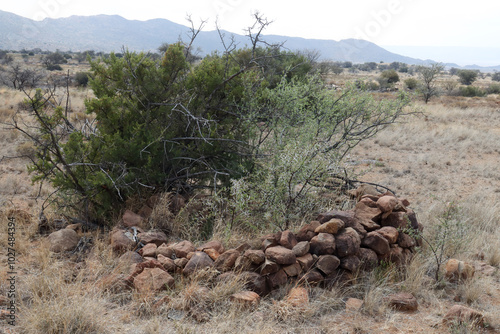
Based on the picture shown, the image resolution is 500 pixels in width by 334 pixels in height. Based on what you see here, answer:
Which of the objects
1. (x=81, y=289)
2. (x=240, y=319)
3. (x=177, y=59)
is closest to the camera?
(x=240, y=319)

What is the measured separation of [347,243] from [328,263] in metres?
0.29

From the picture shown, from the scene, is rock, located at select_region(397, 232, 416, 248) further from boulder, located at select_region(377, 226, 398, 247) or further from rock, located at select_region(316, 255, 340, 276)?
rock, located at select_region(316, 255, 340, 276)

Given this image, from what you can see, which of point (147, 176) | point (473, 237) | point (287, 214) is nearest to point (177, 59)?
point (147, 176)

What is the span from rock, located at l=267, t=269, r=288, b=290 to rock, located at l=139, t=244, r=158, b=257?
1.31m

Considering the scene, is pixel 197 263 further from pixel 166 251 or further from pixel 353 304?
pixel 353 304

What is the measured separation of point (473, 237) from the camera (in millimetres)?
A: 5098

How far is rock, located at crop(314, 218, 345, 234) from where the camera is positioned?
3.99 metres

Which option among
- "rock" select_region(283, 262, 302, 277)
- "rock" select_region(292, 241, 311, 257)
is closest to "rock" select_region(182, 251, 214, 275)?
"rock" select_region(283, 262, 302, 277)

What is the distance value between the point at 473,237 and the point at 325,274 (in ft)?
8.52

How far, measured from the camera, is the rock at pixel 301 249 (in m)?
3.83

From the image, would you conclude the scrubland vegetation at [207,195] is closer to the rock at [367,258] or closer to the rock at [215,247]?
the rock at [367,258]

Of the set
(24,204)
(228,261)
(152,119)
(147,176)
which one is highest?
(152,119)

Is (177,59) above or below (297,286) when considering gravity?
above

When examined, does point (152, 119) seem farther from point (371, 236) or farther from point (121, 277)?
point (371, 236)
